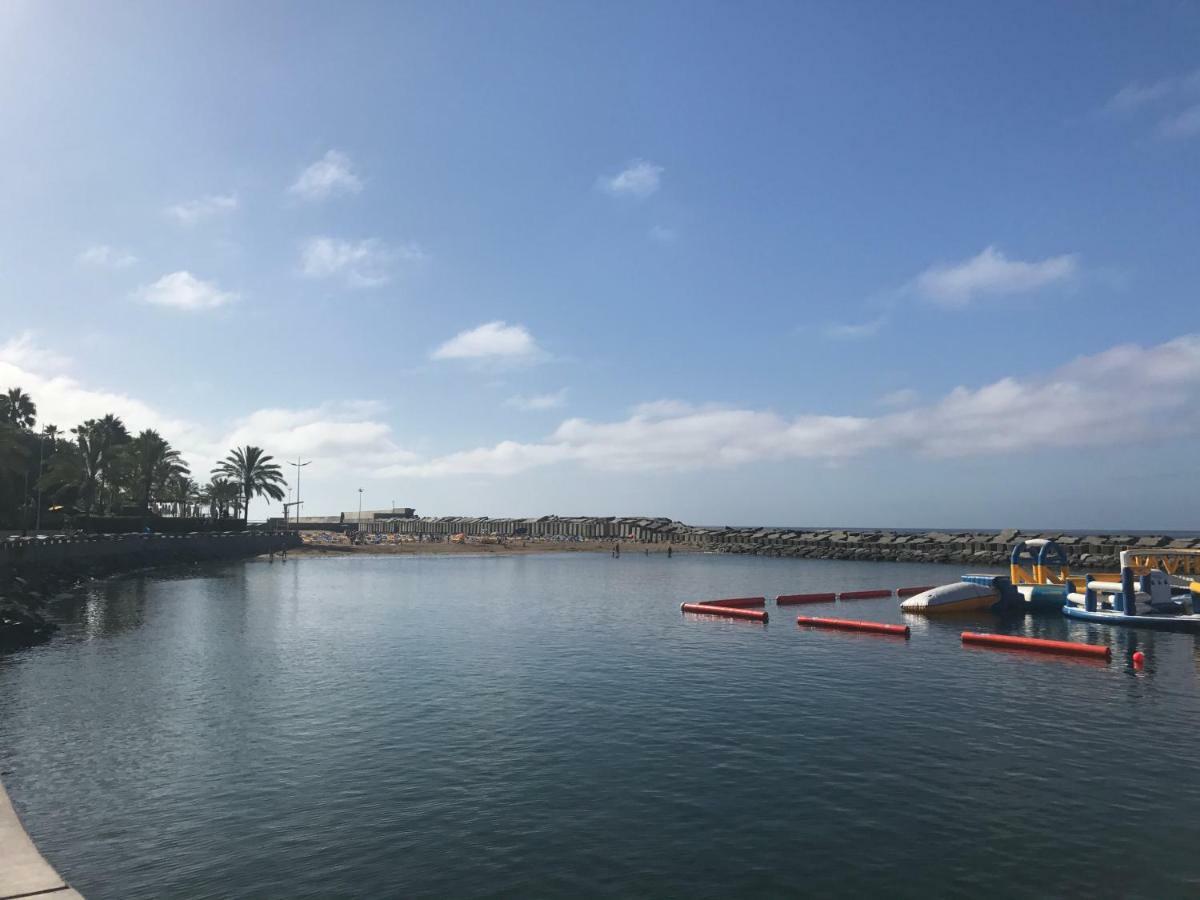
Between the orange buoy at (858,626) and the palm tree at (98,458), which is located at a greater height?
the palm tree at (98,458)

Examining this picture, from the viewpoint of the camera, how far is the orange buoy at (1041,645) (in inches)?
1519

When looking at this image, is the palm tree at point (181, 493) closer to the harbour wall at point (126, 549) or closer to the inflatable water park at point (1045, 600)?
the harbour wall at point (126, 549)

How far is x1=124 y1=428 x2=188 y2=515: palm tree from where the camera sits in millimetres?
106562

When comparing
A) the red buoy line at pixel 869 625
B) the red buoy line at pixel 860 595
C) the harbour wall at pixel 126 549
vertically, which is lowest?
the red buoy line at pixel 860 595

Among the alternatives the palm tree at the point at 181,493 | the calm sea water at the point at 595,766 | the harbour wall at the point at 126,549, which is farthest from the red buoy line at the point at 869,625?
the palm tree at the point at 181,493

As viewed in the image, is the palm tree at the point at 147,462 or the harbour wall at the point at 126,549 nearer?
the harbour wall at the point at 126,549

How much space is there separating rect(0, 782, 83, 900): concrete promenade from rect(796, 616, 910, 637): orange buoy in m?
44.4

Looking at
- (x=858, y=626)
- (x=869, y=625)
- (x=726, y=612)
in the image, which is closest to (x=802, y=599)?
(x=726, y=612)

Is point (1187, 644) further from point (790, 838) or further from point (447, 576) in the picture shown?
point (447, 576)

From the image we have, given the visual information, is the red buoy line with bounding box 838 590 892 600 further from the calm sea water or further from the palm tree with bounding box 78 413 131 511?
the palm tree with bounding box 78 413 131 511

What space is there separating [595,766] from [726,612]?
35444mm

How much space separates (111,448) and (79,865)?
109m

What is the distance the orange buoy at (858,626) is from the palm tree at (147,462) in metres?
97.9

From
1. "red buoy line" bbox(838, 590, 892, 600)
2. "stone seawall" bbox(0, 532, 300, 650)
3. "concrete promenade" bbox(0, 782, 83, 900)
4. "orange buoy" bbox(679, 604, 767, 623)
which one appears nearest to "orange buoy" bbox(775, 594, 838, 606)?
"red buoy line" bbox(838, 590, 892, 600)
